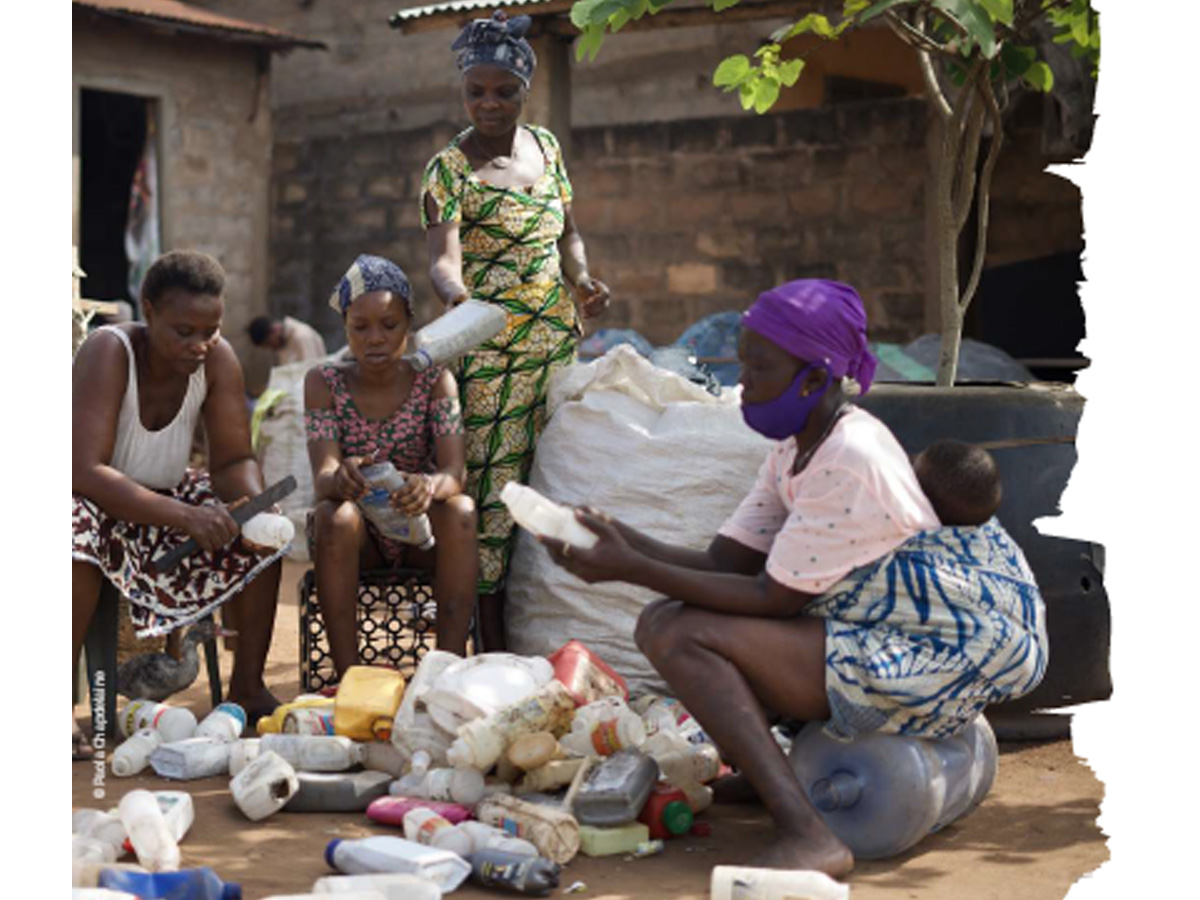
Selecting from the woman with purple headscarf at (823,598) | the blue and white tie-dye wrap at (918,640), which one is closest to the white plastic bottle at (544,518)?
the woman with purple headscarf at (823,598)

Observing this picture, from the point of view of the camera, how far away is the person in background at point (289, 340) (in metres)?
11.6

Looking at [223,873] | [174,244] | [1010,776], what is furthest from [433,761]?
[174,244]

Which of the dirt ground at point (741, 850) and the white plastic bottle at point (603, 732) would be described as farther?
the white plastic bottle at point (603, 732)

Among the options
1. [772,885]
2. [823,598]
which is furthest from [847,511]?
[772,885]

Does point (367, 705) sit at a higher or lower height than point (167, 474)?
lower

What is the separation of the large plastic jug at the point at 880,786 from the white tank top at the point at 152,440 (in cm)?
202

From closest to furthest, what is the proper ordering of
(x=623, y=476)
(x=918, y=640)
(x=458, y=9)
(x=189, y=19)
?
(x=918, y=640), (x=623, y=476), (x=458, y=9), (x=189, y=19)

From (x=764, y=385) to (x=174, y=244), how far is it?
994 centimetres

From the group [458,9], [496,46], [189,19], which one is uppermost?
[189,19]

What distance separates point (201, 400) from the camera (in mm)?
4543

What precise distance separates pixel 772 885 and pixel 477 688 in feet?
3.35

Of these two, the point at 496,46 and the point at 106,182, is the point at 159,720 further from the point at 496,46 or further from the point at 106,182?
the point at 106,182

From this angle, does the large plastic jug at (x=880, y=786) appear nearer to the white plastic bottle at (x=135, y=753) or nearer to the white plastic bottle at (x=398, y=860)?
the white plastic bottle at (x=398, y=860)

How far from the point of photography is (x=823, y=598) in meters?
3.42
